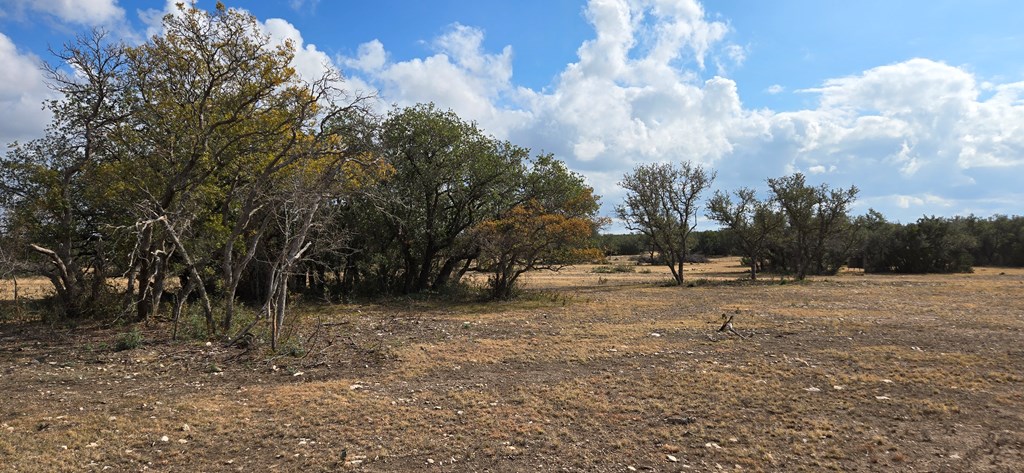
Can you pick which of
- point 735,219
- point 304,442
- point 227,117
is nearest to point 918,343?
point 304,442

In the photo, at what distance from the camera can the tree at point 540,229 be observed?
22500 mm

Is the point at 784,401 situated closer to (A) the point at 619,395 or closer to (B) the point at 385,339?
(A) the point at 619,395

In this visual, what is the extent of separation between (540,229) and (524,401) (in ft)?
49.6

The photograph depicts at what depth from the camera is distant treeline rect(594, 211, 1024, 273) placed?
162ft

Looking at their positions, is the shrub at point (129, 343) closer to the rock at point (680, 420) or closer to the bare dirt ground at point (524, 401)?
the bare dirt ground at point (524, 401)

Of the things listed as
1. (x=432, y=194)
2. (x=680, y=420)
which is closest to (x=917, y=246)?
(x=432, y=194)

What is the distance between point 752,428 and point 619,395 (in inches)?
76.1

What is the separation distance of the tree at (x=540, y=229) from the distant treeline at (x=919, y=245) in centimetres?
2131

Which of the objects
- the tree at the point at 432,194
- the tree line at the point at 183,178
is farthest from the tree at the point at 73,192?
the tree at the point at 432,194

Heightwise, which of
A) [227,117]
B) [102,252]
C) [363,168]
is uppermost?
[227,117]

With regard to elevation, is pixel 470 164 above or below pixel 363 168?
above

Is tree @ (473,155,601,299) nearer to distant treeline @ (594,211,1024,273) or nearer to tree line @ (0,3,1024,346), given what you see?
tree line @ (0,3,1024,346)

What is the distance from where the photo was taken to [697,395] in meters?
7.93

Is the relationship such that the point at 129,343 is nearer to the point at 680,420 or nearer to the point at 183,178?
the point at 183,178
